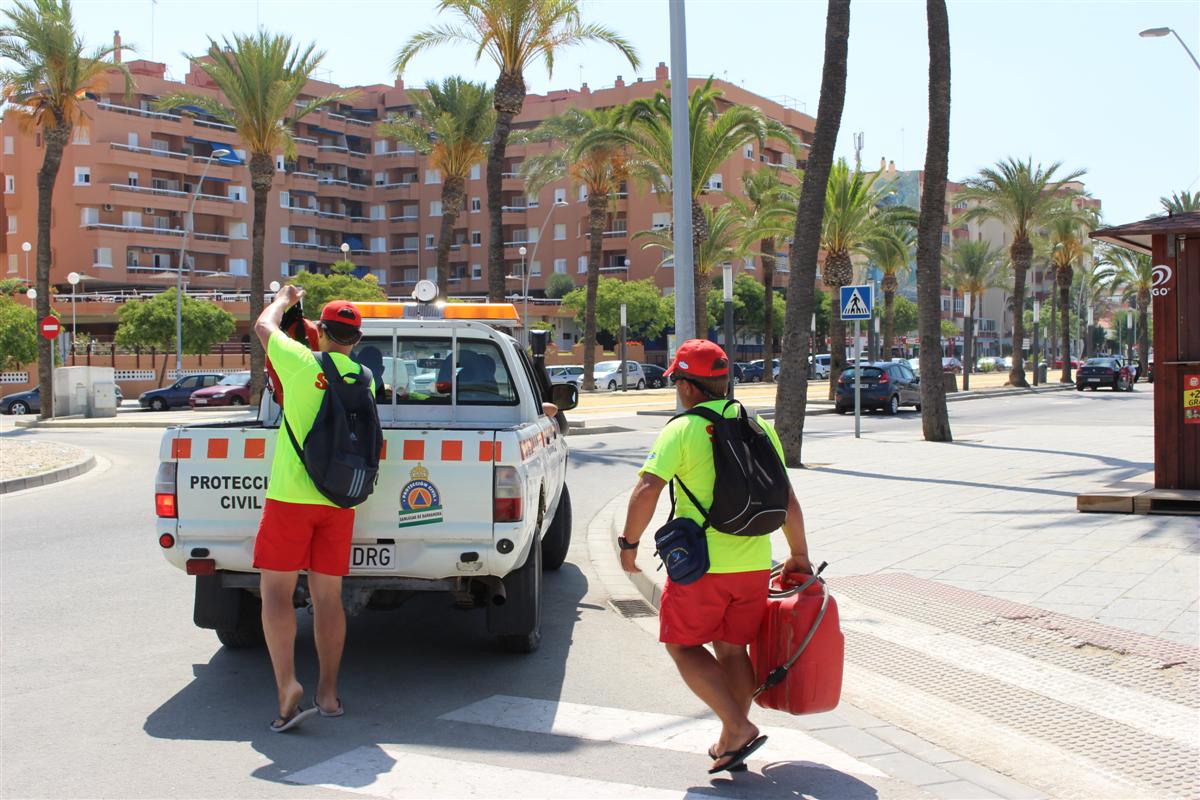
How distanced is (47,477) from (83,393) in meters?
19.7

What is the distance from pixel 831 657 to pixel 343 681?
2.80m

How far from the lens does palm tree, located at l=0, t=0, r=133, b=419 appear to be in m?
32.5

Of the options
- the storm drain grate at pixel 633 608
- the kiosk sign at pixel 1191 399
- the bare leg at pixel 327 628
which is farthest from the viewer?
the kiosk sign at pixel 1191 399

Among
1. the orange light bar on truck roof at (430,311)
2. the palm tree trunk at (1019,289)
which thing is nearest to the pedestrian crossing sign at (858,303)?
the orange light bar on truck roof at (430,311)

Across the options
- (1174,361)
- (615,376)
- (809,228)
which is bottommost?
(615,376)

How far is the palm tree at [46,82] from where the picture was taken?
3253 centimetres

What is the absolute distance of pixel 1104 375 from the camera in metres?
51.0

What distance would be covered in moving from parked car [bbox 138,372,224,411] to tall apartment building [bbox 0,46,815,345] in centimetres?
3040

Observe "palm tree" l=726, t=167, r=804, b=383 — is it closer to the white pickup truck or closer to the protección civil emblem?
the white pickup truck

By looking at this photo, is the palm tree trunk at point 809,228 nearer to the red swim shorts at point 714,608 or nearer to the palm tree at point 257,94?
the red swim shorts at point 714,608

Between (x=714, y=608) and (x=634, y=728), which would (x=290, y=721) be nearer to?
→ (x=634, y=728)

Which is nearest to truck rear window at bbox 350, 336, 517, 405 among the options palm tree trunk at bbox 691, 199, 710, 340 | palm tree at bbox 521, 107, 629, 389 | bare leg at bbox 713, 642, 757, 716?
bare leg at bbox 713, 642, 757, 716

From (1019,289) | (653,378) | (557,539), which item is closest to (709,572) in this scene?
(557,539)

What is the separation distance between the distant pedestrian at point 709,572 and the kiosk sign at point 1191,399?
7.83 meters
